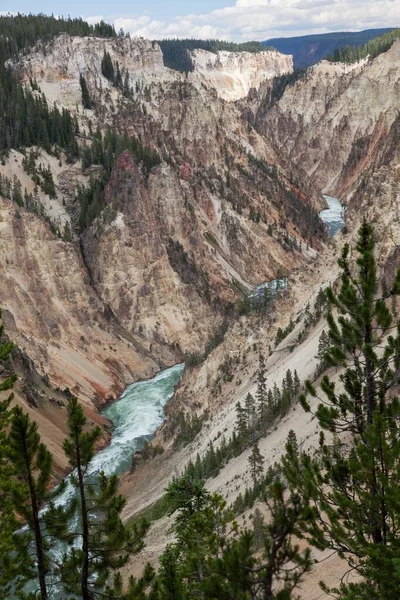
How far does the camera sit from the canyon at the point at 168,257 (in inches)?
1626

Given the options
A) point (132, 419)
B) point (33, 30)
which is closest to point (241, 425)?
point (132, 419)

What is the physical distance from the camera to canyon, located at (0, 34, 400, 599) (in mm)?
41312

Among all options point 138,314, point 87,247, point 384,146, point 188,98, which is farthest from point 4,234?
point 384,146

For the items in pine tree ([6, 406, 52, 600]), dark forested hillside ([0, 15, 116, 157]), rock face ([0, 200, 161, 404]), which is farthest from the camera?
dark forested hillside ([0, 15, 116, 157])

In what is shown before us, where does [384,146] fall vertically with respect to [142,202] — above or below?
above

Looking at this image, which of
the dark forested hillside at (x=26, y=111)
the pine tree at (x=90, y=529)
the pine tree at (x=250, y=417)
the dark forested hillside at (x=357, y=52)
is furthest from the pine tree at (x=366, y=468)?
the dark forested hillside at (x=357, y=52)

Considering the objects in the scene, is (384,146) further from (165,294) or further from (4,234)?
(4,234)

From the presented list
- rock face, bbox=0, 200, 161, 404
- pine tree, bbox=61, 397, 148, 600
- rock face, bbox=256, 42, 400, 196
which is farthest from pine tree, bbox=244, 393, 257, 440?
rock face, bbox=256, 42, 400, 196

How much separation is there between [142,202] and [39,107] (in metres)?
23.8

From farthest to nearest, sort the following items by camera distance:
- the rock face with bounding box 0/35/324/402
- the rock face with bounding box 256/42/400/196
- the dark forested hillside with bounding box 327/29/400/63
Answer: the dark forested hillside with bounding box 327/29/400/63
the rock face with bounding box 256/42/400/196
the rock face with bounding box 0/35/324/402

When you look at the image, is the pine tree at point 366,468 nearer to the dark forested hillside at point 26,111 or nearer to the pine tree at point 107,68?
the dark forested hillside at point 26,111

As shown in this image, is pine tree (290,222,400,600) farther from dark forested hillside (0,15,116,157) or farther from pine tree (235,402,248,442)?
dark forested hillside (0,15,116,157)

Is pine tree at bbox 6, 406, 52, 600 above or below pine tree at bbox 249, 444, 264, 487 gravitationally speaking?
above

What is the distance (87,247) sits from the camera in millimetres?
70562
